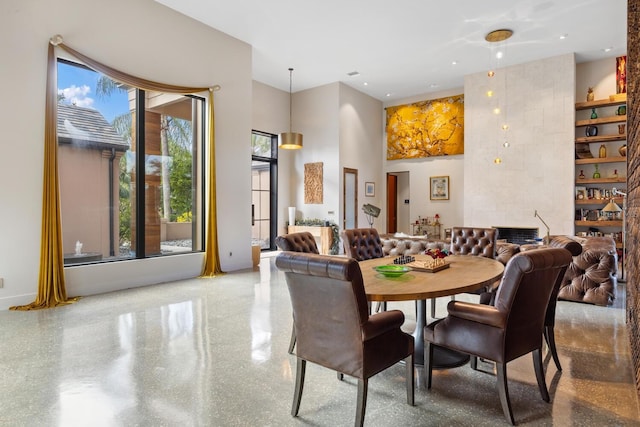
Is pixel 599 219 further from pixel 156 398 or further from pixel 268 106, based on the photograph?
pixel 156 398

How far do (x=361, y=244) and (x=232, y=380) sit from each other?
2202 millimetres

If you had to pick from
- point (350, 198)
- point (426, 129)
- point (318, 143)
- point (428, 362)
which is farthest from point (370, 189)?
point (428, 362)

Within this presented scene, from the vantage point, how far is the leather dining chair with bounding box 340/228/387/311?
4.21 m

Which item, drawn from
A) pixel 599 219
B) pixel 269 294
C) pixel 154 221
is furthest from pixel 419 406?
pixel 599 219

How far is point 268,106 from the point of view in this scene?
9.94 m

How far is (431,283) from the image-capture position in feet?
8.12

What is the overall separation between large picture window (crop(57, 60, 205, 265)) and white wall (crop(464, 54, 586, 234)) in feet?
21.2

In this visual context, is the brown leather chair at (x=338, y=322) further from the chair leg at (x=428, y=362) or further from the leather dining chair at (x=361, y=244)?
the leather dining chair at (x=361, y=244)

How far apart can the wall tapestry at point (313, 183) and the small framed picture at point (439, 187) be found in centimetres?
337

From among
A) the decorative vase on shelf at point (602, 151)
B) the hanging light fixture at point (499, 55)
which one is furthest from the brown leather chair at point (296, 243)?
the decorative vase on shelf at point (602, 151)

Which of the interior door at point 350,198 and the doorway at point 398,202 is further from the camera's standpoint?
the doorway at point 398,202

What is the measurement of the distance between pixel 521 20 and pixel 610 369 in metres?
6.12

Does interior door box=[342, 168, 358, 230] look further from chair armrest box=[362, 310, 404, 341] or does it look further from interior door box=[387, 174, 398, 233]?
chair armrest box=[362, 310, 404, 341]

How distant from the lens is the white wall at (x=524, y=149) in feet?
25.8
